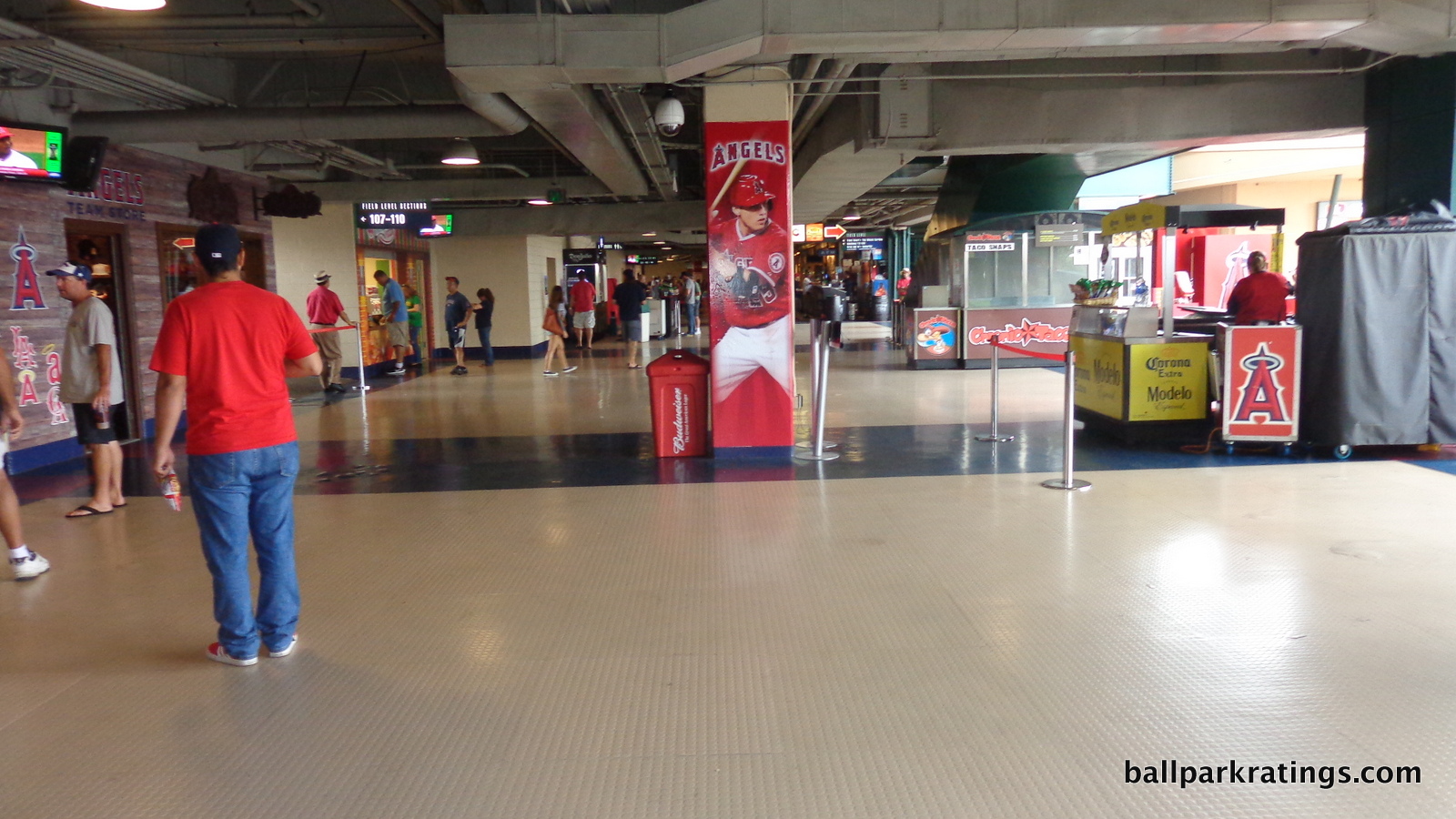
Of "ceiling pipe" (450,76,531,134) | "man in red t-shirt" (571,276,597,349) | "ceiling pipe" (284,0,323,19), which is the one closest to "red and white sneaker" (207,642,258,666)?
"ceiling pipe" (450,76,531,134)

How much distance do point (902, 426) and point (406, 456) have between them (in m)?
4.65

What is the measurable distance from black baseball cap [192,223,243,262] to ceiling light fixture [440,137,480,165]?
889 cm

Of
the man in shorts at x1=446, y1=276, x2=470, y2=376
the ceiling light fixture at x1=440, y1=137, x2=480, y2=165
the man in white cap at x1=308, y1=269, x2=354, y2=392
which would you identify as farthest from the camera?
the man in shorts at x1=446, y1=276, x2=470, y2=376

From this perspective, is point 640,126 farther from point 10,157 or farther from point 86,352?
point 86,352

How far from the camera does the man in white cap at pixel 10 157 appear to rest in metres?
7.68

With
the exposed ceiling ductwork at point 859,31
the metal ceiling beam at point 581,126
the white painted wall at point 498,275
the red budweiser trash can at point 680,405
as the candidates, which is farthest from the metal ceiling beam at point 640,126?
the white painted wall at point 498,275

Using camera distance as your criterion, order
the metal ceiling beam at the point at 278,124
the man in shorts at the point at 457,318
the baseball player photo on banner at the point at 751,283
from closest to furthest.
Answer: the baseball player photo on banner at the point at 751,283 < the metal ceiling beam at the point at 278,124 < the man in shorts at the point at 457,318

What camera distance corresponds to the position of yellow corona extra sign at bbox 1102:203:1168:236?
8.36 metres

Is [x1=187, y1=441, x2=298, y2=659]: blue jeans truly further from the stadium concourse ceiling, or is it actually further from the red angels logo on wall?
the red angels logo on wall

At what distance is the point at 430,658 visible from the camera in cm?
397

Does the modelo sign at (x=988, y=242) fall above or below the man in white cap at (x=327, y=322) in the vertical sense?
above

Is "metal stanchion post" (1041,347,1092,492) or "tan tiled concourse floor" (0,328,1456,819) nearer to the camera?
"tan tiled concourse floor" (0,328,1456,819)

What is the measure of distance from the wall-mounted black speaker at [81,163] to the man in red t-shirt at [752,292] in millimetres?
5366

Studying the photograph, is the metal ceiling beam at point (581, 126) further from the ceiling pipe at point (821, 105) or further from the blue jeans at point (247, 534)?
the blue jeans at point (247, 534)
